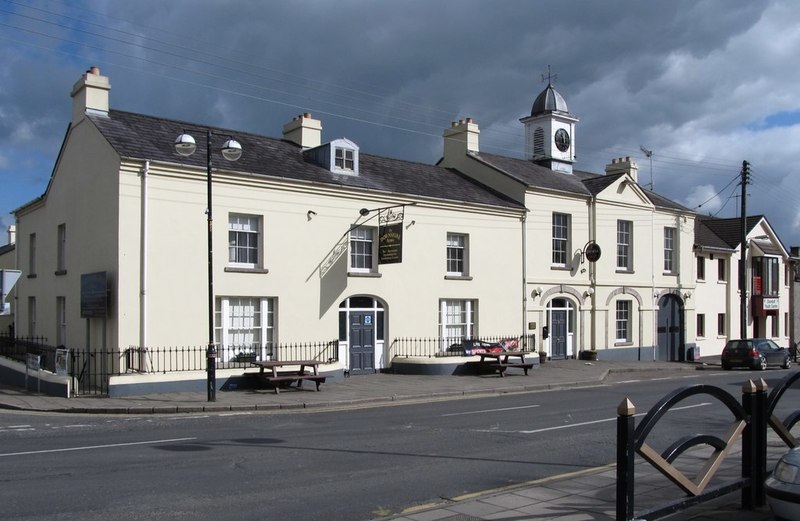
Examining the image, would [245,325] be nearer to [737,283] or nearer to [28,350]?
[28,350]

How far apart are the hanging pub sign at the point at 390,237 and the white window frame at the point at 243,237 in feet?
13.6

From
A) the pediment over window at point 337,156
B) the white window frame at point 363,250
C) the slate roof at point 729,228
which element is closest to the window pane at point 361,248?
the white window frame at point 363,250

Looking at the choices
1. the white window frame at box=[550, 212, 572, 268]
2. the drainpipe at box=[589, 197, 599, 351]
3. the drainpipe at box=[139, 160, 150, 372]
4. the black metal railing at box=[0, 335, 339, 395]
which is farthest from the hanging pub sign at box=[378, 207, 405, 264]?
the drainpipe at box=[589, 197, 599, 351]

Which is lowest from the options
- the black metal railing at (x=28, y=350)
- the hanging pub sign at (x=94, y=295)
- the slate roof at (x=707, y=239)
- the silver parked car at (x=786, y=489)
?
the black metal railing at (x=28, y=350)

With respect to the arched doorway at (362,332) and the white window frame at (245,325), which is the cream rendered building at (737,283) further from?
the white window frame at (245,325)

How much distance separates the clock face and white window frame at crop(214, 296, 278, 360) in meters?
18.8

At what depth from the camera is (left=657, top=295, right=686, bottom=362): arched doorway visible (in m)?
37.0

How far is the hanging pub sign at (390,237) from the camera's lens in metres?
24.5

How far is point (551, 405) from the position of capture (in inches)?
692

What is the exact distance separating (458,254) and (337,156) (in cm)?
608

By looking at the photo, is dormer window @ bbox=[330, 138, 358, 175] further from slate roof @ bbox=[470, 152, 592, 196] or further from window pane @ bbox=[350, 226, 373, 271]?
slate roof @ bbox=[470, 152, 592, 196]

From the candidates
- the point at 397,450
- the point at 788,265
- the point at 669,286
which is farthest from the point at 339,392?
the point at 788,265

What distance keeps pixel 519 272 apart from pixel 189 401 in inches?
628

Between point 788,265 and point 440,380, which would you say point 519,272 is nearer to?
point 440,380
